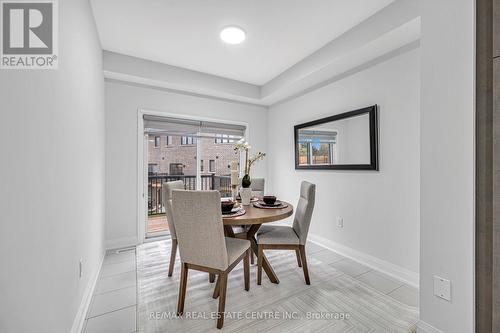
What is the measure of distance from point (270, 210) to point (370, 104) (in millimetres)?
1736

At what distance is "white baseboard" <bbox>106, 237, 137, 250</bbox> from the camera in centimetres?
305

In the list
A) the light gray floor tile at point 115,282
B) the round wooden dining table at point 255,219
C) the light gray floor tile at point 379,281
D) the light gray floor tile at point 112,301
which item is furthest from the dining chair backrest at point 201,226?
the light gray floor tile at point 379,281

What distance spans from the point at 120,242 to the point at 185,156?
1.58 meters

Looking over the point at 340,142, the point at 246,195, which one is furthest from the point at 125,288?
the point at 340,142

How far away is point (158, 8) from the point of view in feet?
6.67

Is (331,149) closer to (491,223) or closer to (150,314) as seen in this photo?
(491,223)

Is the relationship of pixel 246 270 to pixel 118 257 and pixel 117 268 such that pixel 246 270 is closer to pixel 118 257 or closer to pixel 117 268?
pixel 117 268

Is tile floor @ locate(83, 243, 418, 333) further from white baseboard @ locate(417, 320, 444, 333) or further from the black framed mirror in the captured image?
the black framed mirror

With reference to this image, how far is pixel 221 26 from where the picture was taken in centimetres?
230

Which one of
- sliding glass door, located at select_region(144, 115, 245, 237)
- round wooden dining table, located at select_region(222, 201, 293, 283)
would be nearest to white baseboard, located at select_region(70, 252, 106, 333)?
round wooden dining table, located at select_region(222, 201, 293, 283)

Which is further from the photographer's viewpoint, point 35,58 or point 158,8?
point 158,8

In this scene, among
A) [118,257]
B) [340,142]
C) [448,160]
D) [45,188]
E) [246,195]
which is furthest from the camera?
[340,142]

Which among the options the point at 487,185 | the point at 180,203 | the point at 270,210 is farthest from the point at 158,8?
the point at 487,185

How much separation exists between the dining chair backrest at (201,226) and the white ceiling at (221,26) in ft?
5.65
